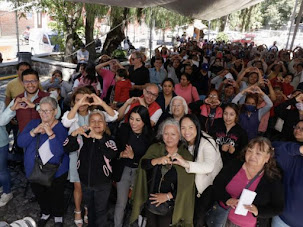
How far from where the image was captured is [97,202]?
2752mm

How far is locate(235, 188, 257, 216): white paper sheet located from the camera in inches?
82.3

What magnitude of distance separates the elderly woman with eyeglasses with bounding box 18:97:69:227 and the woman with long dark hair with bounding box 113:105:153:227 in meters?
0.62

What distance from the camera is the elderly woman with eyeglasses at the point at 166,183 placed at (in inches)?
95.1

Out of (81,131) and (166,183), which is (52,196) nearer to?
(81,131)

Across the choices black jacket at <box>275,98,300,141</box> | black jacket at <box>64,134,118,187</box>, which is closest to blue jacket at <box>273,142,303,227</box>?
black jacket at <box>275,98,300,141</box>

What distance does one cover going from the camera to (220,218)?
8.46ft

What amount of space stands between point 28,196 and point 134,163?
1780mm

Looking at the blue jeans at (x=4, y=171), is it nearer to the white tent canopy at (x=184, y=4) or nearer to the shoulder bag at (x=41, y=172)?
the shoulder bag at (x=41, y=172)

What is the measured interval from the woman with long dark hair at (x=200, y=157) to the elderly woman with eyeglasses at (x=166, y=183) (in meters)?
0.07

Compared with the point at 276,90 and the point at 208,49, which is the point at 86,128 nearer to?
the point at 276,90

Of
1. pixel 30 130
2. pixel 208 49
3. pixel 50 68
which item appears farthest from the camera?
pixel 208 49

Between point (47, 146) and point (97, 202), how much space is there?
79cm

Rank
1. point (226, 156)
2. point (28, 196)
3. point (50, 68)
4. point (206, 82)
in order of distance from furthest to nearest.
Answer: point (50, 68), point (206, 82), point (28, 196), point (226, 156)

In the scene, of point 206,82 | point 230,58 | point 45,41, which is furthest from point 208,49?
point 45,41
